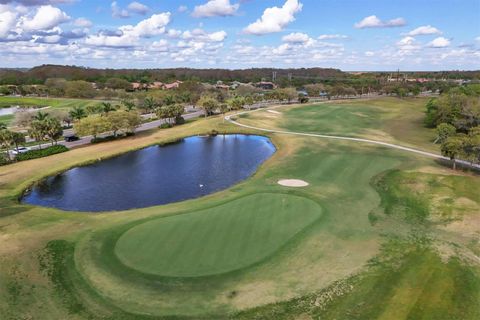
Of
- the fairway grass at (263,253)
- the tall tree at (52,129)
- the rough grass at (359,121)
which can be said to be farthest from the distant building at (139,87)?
the fairway grass at (263,253)

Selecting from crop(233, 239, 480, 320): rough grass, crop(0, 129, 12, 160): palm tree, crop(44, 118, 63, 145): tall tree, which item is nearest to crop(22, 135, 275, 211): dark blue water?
crop(0, 129, 12, 160): palm tree

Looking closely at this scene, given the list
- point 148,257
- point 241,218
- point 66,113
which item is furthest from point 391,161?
point 66,113

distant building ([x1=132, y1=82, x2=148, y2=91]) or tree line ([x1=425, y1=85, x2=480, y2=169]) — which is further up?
distant building ([x1=132, y1=82, x2=148, y2=91])

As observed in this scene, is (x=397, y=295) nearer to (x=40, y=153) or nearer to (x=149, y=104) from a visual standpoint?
(x=40, y=153)

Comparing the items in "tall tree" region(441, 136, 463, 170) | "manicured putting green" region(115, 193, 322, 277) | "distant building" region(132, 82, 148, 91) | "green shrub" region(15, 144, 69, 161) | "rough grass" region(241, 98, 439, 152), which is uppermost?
"distant building" region(132, 82, 148, 91)

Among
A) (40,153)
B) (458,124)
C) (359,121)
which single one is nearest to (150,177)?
(40,153)

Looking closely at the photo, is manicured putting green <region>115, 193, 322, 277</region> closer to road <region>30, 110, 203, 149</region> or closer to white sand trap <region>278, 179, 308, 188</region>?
white sand trap <region>278, 179, 308, 188</region>

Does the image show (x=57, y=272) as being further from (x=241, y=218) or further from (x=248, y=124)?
(x=248, y=124)
